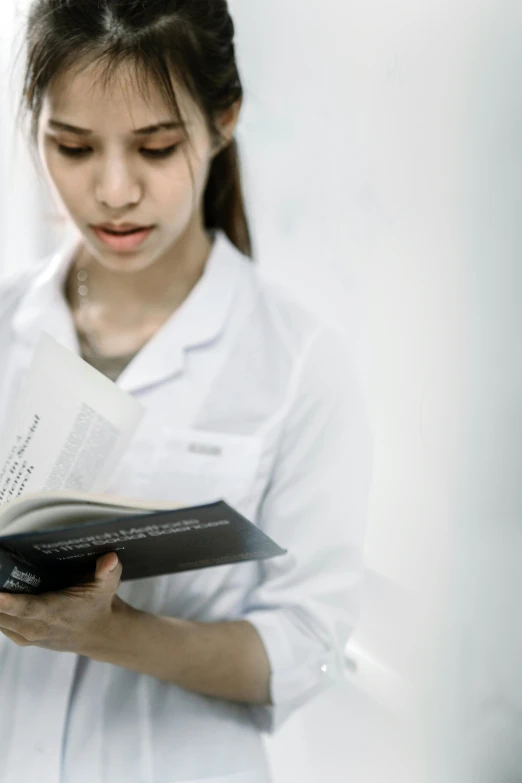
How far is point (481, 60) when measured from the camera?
116 centimetres

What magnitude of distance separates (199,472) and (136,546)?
254 mm

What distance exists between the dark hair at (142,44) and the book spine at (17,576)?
517 mm

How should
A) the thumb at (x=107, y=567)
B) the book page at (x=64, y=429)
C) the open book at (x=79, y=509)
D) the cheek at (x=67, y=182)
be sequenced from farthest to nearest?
the cheek at (x=67, y=182), the book page at (x=64, y=429), the thumb at (x=107, y=567), the open book at (x=79, y=509)

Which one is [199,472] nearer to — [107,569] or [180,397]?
[180,397]

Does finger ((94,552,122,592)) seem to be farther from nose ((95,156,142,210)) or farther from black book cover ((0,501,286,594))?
nose ((95,156,142,210))

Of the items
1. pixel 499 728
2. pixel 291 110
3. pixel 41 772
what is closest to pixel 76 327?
pixel 291 110

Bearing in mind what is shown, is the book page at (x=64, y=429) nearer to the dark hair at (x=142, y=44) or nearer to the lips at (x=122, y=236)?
the lips at (x=122, y=236)

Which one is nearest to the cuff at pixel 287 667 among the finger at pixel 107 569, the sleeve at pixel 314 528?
the sleeve at pixel 314 528

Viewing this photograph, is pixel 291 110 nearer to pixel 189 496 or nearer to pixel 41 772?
pixel 189 496

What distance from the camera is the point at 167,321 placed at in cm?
116

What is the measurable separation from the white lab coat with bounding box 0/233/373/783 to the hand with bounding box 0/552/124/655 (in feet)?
0.44

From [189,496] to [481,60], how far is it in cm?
63

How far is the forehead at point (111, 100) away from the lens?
1.03 metres

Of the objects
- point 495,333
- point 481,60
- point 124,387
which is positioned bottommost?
point 124,387
